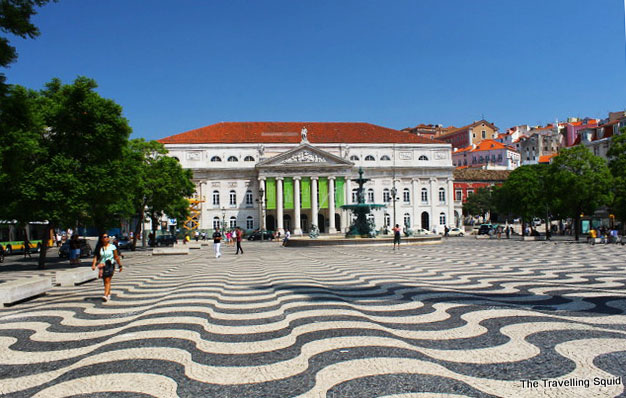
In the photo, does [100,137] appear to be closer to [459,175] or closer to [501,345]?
[501,345]

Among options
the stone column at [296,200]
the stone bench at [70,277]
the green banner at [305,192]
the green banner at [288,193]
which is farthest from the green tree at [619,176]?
the green banner at [288,193]

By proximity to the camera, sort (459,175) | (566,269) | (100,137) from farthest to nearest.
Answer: (459,175) < (100,137) < (566,269)

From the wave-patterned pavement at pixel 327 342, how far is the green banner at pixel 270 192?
53.2m

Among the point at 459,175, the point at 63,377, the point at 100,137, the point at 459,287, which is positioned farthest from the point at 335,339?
the point at 459,175

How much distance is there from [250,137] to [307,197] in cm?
1259

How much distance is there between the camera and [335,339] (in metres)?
5.84

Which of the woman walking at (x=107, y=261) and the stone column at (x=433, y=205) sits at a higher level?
the stone column at (x=433, y=205)

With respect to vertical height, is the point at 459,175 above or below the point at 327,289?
above

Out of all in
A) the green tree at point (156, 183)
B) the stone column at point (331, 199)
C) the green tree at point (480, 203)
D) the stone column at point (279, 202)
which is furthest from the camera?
the green tree at point (480, 203)

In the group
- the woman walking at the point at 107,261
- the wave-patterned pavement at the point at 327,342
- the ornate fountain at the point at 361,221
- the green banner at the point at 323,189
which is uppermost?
the green banner at the point at 323,189

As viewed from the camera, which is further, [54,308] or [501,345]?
[54,308]

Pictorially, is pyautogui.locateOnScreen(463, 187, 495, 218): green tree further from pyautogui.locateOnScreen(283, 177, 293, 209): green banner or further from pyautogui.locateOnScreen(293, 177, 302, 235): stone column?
pyautogui.locateOnScreen(283, 177, 293, 209): green banner

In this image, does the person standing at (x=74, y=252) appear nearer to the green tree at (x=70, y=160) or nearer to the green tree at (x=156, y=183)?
the green tree at (x=70, y=160)

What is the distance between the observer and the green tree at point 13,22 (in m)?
10.3
